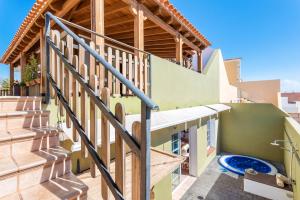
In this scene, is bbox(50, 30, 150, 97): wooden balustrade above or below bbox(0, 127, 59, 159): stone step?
above

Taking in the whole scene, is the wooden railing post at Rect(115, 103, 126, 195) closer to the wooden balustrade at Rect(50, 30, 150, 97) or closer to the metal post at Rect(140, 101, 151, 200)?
the metal post at Rect(140, 101, 151, 200)

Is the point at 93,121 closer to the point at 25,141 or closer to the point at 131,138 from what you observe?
the point at 131,138

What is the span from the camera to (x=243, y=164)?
1077 cm

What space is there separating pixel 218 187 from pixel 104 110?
27.4 ft

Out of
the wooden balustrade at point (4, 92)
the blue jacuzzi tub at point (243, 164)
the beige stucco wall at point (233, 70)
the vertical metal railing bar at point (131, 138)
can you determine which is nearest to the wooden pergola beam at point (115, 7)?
the vertical metal railing bar at point (131, 138)

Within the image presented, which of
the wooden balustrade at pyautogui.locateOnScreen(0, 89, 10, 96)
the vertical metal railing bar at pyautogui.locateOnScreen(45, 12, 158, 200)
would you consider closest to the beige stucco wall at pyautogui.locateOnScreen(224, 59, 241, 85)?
the wooden balustrade at pyautogui.locateOnScreen(0, 89, 10, 96)

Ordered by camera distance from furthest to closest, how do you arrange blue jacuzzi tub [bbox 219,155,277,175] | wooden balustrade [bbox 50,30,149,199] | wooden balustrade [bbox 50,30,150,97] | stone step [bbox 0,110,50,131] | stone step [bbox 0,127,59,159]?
blue jacuzzi tub [bbox 219,155,277,175] < wooden balustrade [bbox 50,30,150,97] < stone step [bbox 0,110,50,131] < stone step [bbox 0,127,59,159] < wooden balustrade [bbox 50,30,149,199]

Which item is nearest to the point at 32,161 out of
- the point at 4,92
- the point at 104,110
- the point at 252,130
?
the point at 104,110

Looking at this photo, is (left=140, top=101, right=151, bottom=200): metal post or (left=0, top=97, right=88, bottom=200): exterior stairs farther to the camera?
(left=0, top=97, right=88, bottom=200): exterior stairs

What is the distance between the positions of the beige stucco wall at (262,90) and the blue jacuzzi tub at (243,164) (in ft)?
37.7

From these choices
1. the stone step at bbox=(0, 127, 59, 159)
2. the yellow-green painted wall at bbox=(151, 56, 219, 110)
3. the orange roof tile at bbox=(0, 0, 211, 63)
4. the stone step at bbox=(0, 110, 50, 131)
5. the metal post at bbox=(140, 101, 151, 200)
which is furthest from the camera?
the yellow-green painted wall at bbox=(151, 56, 219, 110)

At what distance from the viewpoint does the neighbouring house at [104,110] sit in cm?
159

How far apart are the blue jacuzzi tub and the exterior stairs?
9.83 metres

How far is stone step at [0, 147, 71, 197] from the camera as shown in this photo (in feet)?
5.81
